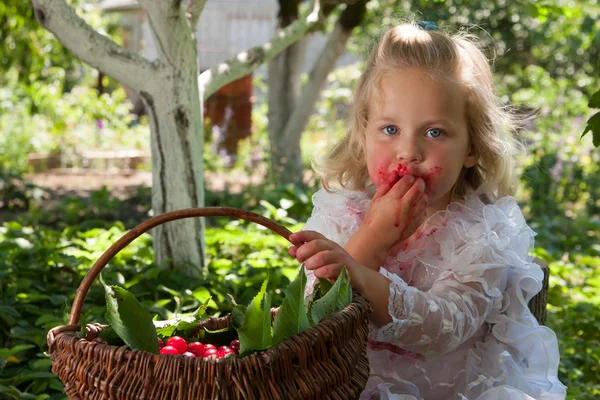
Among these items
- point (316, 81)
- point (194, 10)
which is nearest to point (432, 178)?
point (194, 10)

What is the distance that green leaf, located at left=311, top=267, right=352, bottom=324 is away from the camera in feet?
4.78

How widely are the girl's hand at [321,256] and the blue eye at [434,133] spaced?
46cm

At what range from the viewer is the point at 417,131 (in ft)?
6.11

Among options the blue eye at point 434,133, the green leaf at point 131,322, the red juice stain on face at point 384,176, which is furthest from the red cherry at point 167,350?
the blue eye at point 434,133

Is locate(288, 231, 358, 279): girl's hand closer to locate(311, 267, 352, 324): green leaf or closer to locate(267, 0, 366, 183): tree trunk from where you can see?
locate(311, 267, 352, 324): green leaf

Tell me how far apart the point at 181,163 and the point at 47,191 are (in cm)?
377

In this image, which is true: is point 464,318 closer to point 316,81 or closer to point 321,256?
point 321,256

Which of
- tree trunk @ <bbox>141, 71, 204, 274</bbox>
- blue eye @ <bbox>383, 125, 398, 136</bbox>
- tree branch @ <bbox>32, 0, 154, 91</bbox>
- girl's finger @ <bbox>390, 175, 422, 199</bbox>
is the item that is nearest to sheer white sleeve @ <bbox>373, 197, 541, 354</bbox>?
girl's finger @ <bbox>390, 175, 422, 199</bbox>

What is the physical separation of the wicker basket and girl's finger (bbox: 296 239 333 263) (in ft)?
0.60

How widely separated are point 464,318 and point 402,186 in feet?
1.19

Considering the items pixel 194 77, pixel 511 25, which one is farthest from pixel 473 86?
pixel 511 25

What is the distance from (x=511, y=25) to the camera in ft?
26.6

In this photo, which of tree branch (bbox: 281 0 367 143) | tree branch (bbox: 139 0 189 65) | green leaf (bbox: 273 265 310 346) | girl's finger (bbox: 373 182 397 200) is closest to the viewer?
green leaf (bbox: 273 265 310 346)

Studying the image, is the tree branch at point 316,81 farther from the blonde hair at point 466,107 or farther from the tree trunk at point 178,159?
the blonde hair at point 466,107
